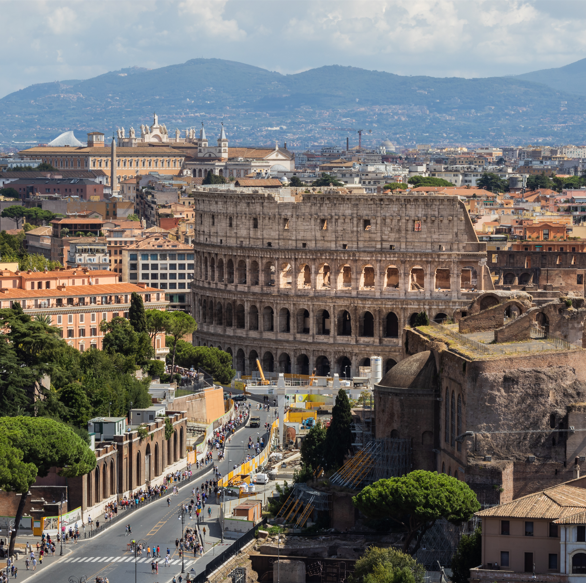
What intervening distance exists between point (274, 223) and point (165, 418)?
54.2 meters

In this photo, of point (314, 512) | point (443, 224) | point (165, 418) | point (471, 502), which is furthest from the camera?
point (443, 224)

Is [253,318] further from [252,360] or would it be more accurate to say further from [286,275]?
[286,275]

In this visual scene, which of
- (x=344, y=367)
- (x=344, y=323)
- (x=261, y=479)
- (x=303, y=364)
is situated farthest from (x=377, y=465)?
(x=303, y=364)

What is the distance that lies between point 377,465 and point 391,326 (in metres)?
64.3

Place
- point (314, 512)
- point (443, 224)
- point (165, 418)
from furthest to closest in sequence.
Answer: point (443, 224), point (165, 418), point (314, 512)

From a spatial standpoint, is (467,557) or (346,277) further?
(346,277)

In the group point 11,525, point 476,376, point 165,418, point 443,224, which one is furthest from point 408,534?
point 443,224

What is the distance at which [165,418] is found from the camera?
328 feet

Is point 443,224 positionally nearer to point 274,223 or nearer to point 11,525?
point 274,223

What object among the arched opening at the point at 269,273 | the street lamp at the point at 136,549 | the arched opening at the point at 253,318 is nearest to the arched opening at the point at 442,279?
the arched opening at the point at 269,273

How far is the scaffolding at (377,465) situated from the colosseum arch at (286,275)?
66122mm

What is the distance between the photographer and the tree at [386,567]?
7025 centimetres

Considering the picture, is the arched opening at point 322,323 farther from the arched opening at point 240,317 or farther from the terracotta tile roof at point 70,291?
the terracotta tile roof at point 70,291

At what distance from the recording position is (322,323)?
151875 mm
